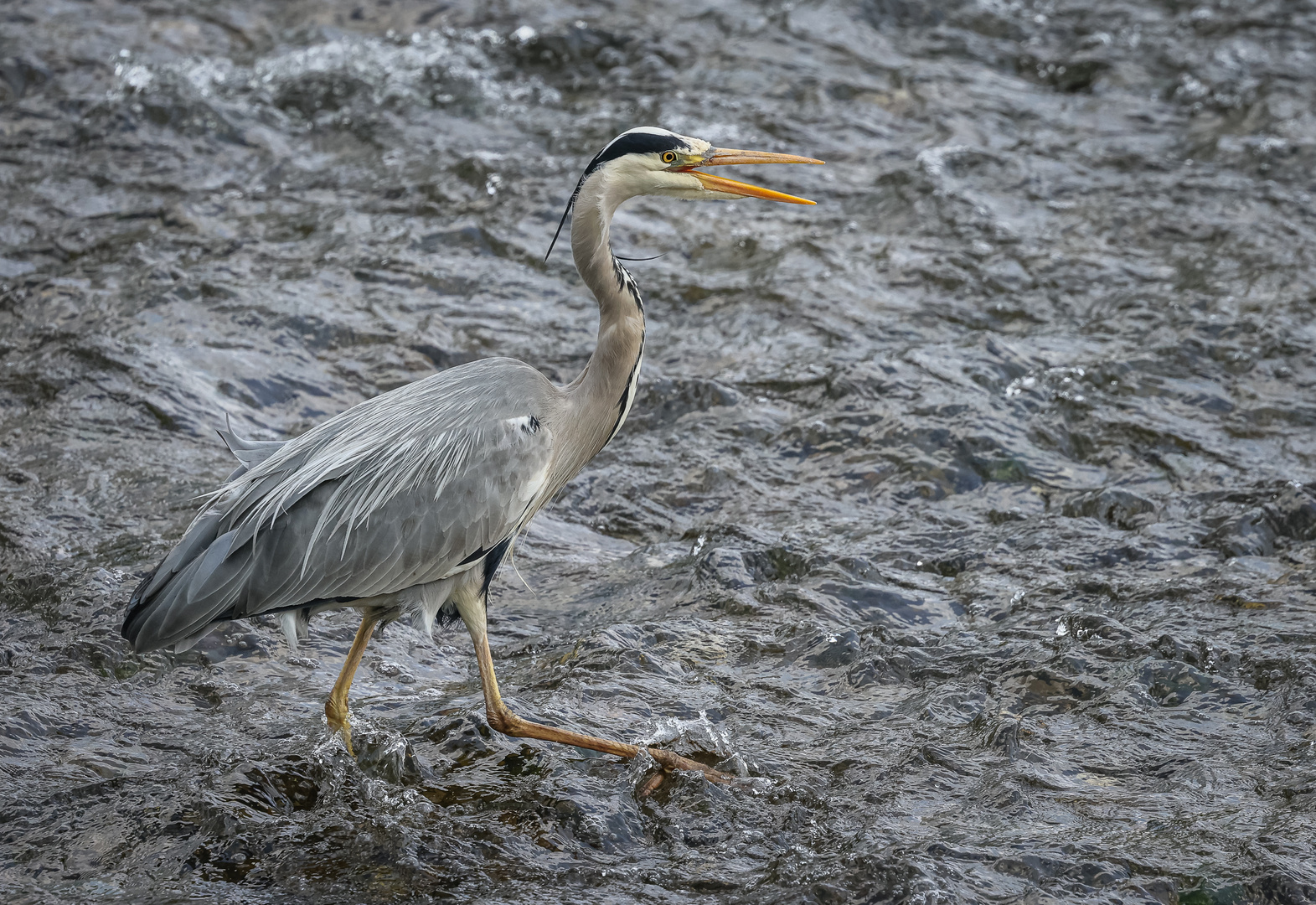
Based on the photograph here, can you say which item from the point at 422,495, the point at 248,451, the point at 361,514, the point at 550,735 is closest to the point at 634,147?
the point at 422,495

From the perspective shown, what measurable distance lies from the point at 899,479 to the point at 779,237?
7.78ft

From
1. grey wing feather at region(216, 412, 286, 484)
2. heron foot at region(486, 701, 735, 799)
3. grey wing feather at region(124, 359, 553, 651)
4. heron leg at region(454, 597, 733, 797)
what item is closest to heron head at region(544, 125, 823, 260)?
grey wing feather at region(124, 359, 553, 651)

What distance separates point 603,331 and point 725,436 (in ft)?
5.56

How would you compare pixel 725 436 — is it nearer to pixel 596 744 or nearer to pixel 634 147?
pixel 634 147

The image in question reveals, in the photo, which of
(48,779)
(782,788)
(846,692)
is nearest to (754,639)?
(846,692)

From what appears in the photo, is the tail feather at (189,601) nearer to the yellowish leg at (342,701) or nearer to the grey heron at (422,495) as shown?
the grey heron at (422,495)

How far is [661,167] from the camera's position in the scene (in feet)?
15.1

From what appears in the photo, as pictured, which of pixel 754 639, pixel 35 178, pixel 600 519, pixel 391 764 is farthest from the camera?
pixel 35 178

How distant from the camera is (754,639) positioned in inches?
194

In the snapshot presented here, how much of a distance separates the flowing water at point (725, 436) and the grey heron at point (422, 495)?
39cm

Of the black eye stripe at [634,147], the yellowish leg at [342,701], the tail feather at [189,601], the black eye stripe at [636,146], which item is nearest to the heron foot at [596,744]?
the yellowish leg at [342,701]

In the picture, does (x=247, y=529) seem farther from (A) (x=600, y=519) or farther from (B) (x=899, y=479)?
(B) (x=899, y=479)

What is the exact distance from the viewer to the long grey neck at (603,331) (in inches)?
178

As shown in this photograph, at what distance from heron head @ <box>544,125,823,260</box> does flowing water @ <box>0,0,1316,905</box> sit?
1.48 meters
